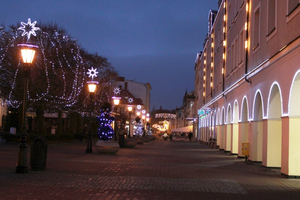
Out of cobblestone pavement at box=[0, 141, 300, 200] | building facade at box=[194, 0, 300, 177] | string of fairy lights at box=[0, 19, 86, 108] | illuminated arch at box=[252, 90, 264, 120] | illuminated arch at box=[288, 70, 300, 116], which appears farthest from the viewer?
string of fairy lights at box=[0, 19, 86, 108]

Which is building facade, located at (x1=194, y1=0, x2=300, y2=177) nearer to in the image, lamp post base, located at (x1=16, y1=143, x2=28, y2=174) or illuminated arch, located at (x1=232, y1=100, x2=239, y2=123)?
illuminated arch, located at (x1=232, y1=100, x2=239, y2=123)

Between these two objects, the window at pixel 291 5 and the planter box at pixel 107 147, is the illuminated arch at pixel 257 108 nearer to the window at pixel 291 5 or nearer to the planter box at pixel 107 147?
the window at pixel 291 5

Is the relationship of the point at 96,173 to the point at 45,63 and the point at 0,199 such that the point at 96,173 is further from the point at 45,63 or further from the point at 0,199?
the point at 45,63

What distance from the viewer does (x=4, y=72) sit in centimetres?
2891

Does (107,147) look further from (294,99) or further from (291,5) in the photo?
(291,5)

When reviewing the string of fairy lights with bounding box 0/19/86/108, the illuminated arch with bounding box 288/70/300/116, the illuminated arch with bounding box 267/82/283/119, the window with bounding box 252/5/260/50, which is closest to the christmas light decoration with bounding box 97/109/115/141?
the string of fairy lights with bounding box 0/19/86/108

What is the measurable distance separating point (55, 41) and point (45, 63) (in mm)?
4192

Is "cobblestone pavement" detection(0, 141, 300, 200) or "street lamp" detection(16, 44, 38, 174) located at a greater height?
→ "street lamp" detection(16, 44, 38, 174)

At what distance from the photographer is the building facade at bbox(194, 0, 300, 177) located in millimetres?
13453

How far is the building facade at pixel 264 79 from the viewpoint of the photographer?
530 inches

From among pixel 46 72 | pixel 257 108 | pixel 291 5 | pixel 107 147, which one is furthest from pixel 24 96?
pixel 46 72

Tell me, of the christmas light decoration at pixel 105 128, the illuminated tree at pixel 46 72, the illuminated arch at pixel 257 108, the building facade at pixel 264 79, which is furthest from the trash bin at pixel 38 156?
the illuminated tree at pixel 46 72

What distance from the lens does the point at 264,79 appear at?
1731 centimetres

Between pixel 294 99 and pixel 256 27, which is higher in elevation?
pixel 256 27
